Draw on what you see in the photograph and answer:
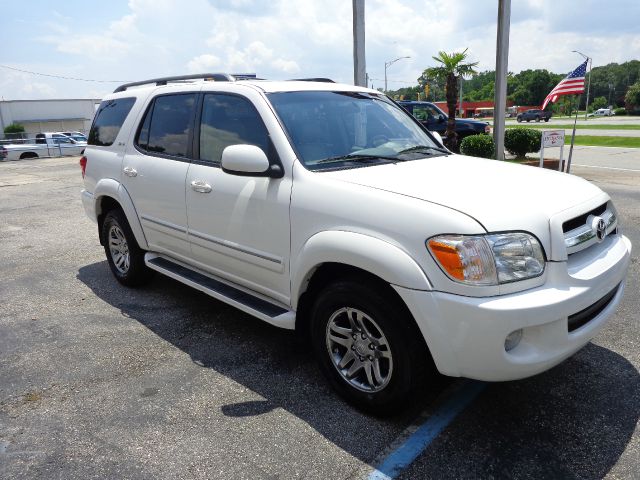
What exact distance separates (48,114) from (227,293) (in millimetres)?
65299

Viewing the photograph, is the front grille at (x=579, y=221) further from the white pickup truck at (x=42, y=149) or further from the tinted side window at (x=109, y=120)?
the white pickup truck at (x=42, y=149)

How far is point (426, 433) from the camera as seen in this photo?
2883 millimetres

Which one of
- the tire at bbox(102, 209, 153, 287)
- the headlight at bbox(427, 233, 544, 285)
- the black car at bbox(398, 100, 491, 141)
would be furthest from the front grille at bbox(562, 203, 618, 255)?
the black car at bbox(398, 100, 491, 141)

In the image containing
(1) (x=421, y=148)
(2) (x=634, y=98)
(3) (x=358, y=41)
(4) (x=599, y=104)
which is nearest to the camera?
(1) (x=421, y=148)

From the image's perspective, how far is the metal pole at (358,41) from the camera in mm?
10078

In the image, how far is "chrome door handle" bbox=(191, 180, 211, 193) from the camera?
380 centimetres

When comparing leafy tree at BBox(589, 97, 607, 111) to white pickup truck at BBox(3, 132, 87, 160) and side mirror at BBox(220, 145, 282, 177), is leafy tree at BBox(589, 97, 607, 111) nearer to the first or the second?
white pickup truck at BBox(3, 132, 87, 160)

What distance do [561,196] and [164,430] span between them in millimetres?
2570

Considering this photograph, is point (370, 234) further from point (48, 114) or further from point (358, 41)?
point (48, 114)

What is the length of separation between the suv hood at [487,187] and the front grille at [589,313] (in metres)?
0.49

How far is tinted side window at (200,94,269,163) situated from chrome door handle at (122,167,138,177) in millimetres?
964

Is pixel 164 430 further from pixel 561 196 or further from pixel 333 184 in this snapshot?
pixel 561 196

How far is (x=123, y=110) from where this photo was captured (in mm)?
5098

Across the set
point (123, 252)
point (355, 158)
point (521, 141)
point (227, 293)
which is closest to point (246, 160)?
point (355, 158)
